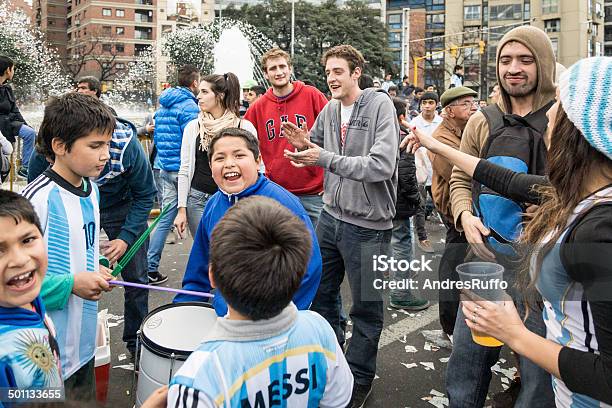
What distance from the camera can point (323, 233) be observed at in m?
3.76

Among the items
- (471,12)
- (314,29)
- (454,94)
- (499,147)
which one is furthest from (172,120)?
(471,12)

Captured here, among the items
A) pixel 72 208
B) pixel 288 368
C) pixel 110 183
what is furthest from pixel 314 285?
pixel 110 183

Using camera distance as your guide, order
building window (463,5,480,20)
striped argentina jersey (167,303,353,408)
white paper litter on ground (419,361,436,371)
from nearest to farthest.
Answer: striped argentina jersey (167,303,353,408)
white paper litter on ground (419,361,436,371)
building window (463,5,480,20)

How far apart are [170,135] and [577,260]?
497 centimetres

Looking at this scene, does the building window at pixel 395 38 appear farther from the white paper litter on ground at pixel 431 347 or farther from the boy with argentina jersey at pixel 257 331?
the boy with argentina jersey at pixel 257 331

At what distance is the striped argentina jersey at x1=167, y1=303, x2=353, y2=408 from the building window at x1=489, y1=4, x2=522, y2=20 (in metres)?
81.7

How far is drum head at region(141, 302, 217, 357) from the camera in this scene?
2289 millimetres

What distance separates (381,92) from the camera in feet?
12.0

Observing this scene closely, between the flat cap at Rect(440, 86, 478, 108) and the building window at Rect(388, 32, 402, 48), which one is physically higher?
the building window at Rect(388, 32, 402, 48)

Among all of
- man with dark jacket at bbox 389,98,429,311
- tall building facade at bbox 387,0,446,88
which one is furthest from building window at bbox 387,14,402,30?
man with dark jacket at bbox 389,98,429,311

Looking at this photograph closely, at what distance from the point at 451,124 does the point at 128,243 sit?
246 centimetres

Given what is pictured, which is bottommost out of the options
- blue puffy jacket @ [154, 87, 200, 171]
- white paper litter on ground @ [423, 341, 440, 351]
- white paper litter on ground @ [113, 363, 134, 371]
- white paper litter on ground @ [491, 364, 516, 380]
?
white paper litter on ground @ [491, 364, 516, 380]

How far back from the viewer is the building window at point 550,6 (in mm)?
72750

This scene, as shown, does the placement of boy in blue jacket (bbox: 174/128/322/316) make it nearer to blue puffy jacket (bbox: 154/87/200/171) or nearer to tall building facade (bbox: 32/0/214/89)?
blue puffy jacket (bbox: 154/87/200/171)
